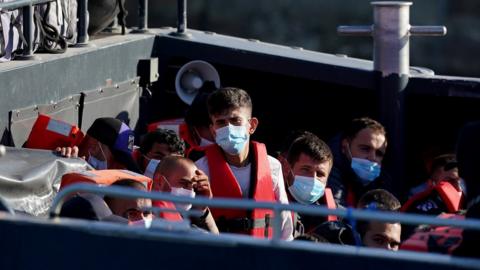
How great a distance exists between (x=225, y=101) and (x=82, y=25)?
1.31 meters

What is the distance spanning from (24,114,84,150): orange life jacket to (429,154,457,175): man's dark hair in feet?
5.99

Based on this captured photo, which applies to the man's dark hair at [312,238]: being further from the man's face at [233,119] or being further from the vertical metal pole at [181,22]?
the vertical metal pole at [181,22]

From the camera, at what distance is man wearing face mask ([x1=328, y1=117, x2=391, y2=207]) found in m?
6.97

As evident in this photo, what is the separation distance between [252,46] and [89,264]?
393cm

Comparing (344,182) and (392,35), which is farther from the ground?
(392,35)

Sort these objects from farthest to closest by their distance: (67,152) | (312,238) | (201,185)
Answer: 1. (67,152)
2. (201,185)
3. (312,238)

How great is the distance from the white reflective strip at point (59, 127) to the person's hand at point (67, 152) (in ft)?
0.88

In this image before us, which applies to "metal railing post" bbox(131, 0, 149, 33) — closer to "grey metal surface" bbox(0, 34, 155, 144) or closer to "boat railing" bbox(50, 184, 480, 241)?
"grey metal surface" bbox(0, 34, 155, 144)

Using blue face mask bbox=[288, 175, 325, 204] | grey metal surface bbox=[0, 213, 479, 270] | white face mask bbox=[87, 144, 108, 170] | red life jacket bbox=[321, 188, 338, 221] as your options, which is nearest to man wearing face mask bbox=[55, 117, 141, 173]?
white face mask bbox=[87, 144, 108, 170]

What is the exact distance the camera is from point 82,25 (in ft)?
23.8

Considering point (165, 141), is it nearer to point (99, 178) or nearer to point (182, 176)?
point (182, 176)

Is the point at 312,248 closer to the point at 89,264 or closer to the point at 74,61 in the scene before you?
the point at 89,264

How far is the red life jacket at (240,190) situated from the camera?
6086 mm

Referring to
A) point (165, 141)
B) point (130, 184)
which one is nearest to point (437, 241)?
point (130, 184)
